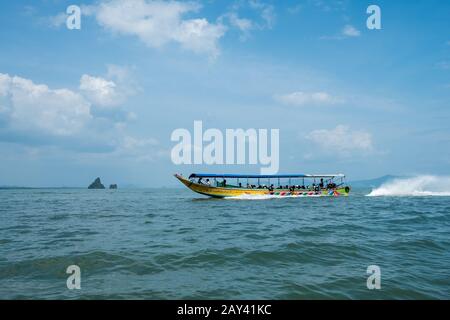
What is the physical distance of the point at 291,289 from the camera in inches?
A: 405

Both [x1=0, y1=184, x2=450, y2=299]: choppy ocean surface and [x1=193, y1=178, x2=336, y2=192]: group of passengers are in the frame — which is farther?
[x1=193, y1=178, x2=336, y2=192]: group of passengers

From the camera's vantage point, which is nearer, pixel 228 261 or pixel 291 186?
pixel 228 261

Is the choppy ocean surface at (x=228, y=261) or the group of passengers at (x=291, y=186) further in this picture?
the group of passengers at (x=291, y=186)

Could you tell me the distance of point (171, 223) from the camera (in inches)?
1006
